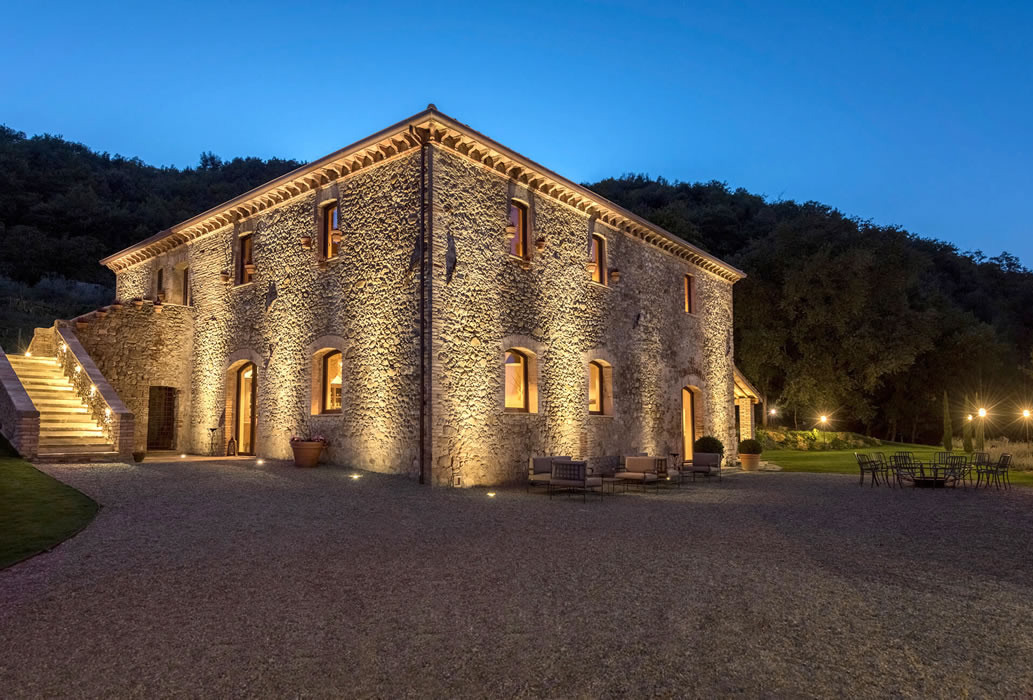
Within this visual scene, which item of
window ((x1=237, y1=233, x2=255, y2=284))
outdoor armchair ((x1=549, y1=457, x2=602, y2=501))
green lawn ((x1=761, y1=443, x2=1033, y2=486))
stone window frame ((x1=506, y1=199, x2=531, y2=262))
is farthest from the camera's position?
green lawn ((x1=761, y1=443, x2=1033, y2=486))

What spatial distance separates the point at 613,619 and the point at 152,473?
9.31m

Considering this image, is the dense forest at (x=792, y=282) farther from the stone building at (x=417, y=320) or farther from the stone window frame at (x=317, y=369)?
the stone window frame at (x=317, y=369)

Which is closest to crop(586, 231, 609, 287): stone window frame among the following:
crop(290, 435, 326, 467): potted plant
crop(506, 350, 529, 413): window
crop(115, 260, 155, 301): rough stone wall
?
crop(506, 350, 529, 413): window

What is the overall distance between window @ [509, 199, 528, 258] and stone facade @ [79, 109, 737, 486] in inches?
7.7

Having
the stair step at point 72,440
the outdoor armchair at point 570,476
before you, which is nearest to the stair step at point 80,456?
the stair step at point 72,440

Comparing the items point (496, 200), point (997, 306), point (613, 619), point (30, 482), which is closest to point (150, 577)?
point (613, 619)

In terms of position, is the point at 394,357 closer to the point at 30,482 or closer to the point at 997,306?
the point at 30,482

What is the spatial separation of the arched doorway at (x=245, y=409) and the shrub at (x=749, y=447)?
540 inches

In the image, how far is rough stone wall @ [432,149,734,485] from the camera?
11328 mm

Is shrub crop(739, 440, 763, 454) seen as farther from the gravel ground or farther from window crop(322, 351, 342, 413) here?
window crop(322, 351, 342, 413)

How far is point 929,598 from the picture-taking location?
15.6ft

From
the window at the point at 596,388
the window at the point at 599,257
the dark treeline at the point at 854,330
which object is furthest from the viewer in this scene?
the dark treeline at the point at 854,330

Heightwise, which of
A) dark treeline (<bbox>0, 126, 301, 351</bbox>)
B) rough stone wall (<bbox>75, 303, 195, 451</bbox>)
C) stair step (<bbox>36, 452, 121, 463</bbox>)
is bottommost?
stair step (<bbox>36, 452, 121, 463</bbox>)

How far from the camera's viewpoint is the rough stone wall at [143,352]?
1491cm
